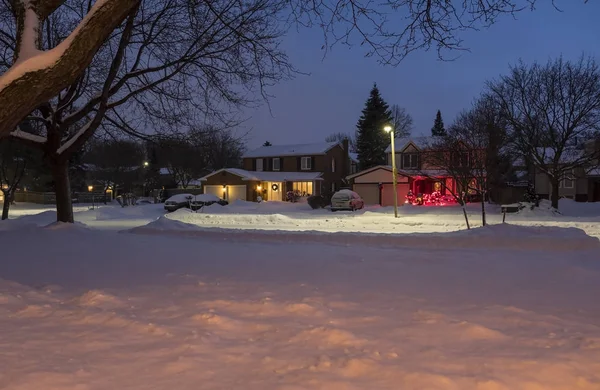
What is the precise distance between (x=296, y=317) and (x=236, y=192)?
4216cm

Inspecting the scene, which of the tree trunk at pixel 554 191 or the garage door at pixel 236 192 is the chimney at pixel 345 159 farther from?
the tree trunk at pixel 554 191

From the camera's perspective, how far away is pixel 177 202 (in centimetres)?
3544

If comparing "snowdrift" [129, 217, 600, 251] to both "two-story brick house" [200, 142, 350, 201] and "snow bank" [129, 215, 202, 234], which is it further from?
"two-story brick house" [200, 142, 350, 201]

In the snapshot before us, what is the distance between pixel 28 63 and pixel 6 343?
2.60m

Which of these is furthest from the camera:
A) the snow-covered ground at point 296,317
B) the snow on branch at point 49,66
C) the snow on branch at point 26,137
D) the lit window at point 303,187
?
the lit window at point 303,187

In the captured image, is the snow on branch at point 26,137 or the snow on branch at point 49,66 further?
the snow on branch at point 26,137

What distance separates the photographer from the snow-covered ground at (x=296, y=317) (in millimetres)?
3559

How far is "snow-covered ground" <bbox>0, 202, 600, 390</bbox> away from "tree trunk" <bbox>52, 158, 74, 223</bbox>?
3.98 metres

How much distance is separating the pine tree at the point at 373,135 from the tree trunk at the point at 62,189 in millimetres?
43673

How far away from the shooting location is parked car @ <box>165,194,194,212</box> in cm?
3509

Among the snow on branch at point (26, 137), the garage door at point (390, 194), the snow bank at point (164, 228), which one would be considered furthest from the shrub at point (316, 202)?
the snow on branch at point (26, 137)

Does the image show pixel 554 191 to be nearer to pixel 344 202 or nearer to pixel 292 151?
pixel 344 202

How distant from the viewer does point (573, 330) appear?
181 inches

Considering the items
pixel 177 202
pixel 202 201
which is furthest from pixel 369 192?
Result: pixel 177 202
